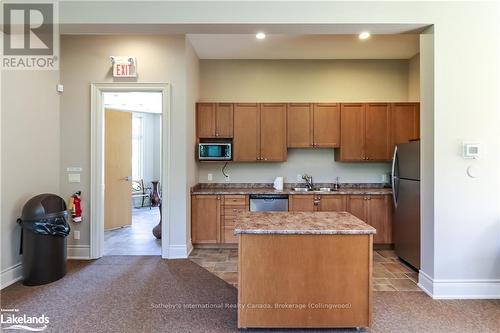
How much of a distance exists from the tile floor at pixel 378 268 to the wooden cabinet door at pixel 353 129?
1621 mm

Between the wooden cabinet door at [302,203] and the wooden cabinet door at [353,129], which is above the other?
the wooden cabinet door at [353,129]

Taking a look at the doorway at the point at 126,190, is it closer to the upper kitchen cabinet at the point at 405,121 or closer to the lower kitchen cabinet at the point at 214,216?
the lower kitchen cabinet at the point at 214,216

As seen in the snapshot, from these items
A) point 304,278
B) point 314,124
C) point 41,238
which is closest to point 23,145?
point 41,238

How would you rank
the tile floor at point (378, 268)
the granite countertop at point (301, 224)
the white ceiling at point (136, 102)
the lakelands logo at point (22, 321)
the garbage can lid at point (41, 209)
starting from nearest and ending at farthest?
the granite countertop at point (301, 224), the lakelands logo at point (22, 321), the garbage can lid at point (41, 209), the tile floor at point (378, 268), the white ceiling at point (136, 102)

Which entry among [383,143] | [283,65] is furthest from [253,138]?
[383,143]

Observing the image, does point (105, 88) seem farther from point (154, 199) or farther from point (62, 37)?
point (154, 199)

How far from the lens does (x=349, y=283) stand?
214cm

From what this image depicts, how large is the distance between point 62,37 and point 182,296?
3.82 meters

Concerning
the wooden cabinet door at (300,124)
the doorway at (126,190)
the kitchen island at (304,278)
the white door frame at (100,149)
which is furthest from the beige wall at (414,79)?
the doorway at (126,190)

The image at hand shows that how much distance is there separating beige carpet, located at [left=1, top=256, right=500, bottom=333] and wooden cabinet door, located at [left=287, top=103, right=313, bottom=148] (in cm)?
245

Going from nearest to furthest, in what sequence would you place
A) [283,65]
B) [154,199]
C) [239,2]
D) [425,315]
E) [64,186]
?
[425,315] → [239,2] → [64,186] → [283,65] → [154,199]

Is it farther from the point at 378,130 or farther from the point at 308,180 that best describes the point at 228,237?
the point at 378,130

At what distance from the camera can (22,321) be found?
7.90 ft

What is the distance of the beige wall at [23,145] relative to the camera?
3.02 metres
